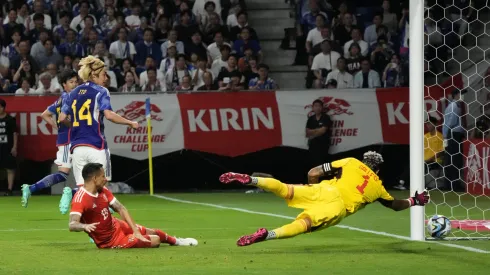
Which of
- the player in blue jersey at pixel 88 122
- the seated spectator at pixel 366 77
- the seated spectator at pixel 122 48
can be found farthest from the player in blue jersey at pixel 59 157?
the seated spectator at pixel 366 77

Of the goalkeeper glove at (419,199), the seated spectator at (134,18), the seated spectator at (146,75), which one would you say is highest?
the seated spectator at (134,18)

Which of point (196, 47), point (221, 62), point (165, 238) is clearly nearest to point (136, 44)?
point (196, 47)

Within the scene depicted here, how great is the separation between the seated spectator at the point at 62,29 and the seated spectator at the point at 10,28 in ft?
2.43

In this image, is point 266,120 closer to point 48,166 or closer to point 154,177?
point 154,177

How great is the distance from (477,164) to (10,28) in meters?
10.7

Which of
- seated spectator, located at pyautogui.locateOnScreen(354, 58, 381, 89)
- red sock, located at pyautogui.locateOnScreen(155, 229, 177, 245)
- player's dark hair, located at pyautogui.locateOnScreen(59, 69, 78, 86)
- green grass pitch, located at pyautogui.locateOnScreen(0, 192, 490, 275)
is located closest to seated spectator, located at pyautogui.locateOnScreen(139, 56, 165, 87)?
seated spectator, located at pyautogui.locateOnScreen(354, 58, 381, 89)

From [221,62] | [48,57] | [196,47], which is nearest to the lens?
[48,57]

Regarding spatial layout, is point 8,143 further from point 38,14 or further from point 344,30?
point 344,30

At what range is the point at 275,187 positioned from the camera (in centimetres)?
1068

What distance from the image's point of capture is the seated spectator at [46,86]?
74.6ft

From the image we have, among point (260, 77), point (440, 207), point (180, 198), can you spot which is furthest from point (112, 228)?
point (260, 77)

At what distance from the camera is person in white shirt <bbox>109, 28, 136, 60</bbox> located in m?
24.2

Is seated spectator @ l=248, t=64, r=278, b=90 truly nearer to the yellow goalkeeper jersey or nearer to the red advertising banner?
the red advertising banner

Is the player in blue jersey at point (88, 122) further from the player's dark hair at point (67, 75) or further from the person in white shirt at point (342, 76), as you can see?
the person in white shirt at point (342, 76)
